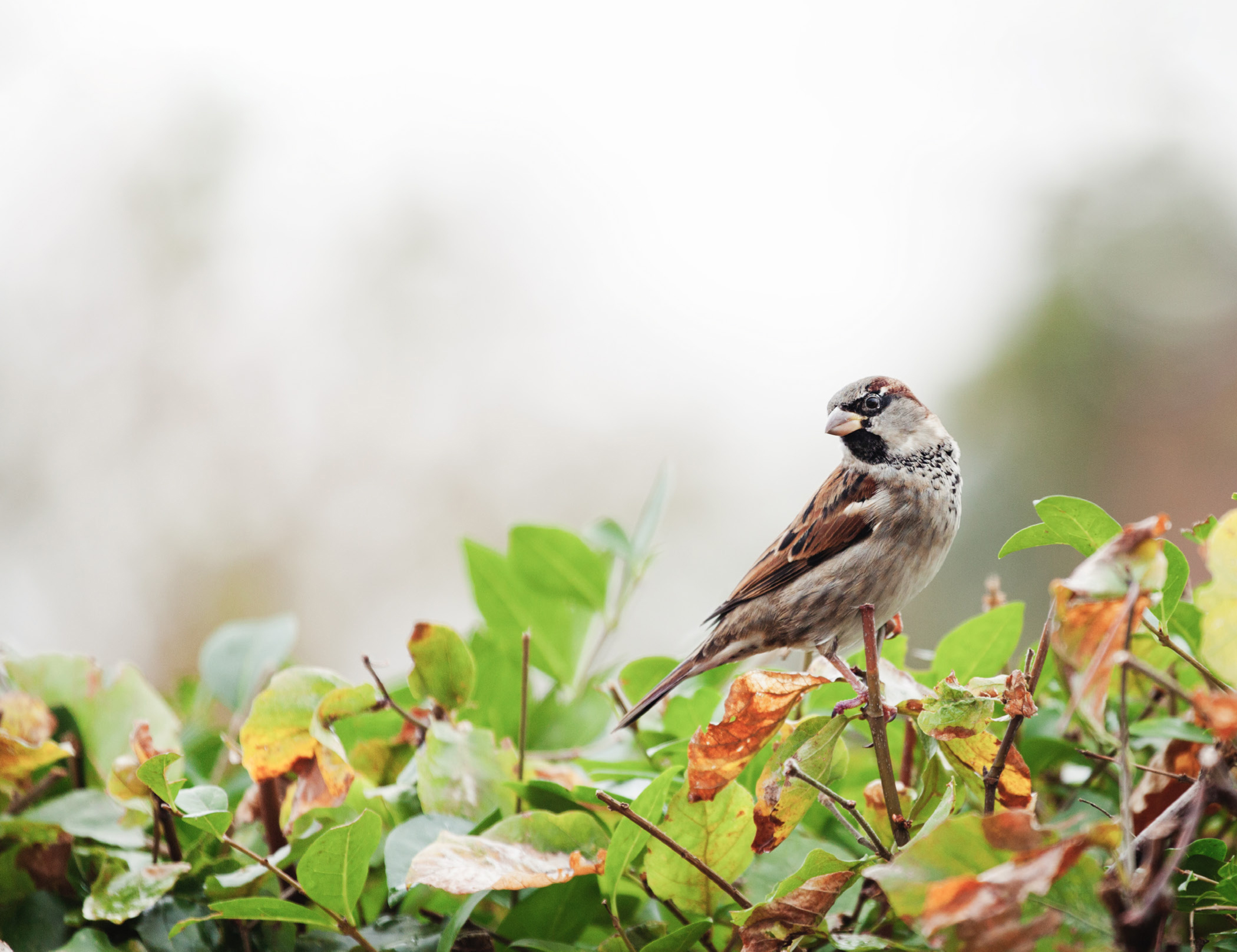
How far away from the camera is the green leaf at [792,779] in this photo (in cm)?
47

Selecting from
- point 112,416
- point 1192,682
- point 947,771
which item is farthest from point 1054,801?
point 112,416

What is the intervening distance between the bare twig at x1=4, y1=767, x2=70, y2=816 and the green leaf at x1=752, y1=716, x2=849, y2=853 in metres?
0.56

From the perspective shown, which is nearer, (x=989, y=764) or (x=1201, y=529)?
(x=989, y=764)

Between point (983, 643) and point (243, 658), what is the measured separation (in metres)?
0.67

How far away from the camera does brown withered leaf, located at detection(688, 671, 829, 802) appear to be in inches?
18.7

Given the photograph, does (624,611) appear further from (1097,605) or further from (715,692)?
(1097,605)

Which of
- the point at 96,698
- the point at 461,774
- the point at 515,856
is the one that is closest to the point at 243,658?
the point at 96,698

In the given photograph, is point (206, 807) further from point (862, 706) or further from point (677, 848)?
point (862, 706)

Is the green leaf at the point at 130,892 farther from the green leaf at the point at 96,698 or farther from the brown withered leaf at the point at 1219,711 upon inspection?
the brown withered leaf at the point at 1219,711

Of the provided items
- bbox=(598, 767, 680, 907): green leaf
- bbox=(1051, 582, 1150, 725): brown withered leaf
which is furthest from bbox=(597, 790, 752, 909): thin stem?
bbox=(1051, 582, 1150, 725): brown withered leaf

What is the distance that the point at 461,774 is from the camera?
597mm

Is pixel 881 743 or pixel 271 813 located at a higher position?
pixel 881 743

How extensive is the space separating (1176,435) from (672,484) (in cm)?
444

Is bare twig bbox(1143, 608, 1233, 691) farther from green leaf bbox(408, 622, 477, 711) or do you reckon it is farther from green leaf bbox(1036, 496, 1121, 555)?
green leaf bbox(408, 622, 477, 711)
